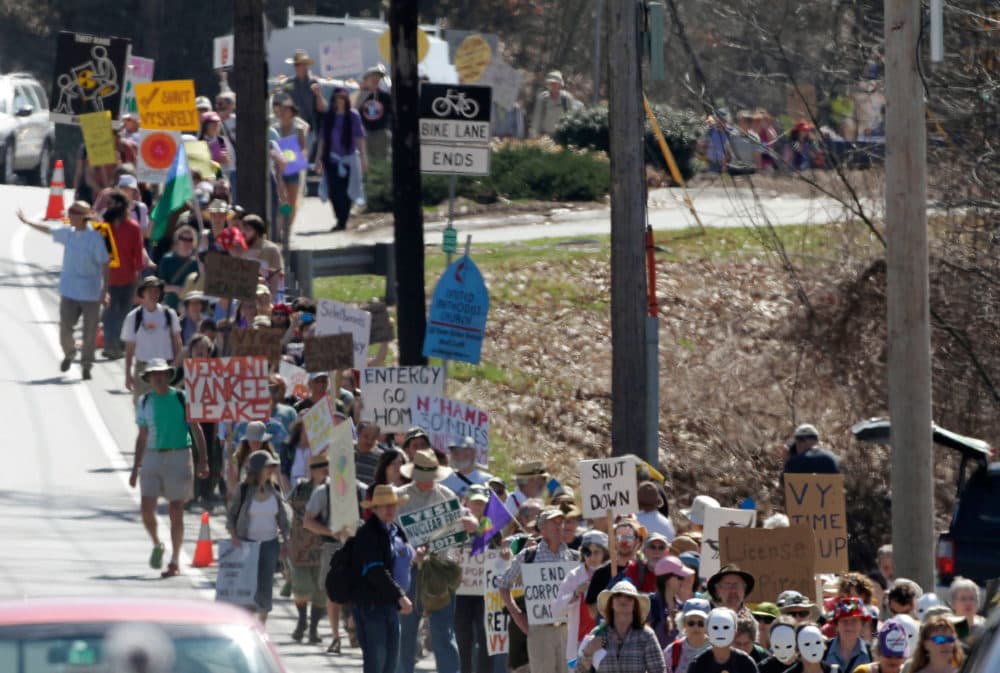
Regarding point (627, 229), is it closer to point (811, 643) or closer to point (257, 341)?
point (257, 341)

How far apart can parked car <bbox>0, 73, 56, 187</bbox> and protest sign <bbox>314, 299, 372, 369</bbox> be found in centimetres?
1971

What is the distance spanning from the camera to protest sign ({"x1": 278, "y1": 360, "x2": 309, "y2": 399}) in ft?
58.7

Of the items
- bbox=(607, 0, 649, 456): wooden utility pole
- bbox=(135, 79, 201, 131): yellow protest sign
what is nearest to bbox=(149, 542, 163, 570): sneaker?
bbox=(607, 0, 649, 456): wooden utility pole

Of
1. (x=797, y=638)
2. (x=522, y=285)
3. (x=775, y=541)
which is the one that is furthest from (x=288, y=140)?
(x=797, y=638)

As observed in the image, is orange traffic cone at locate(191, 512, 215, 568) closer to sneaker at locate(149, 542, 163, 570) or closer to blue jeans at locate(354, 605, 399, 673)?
sneaker at locate(149, 542, 163, 570)

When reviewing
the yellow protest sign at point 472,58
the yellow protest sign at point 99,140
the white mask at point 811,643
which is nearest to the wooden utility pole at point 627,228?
the white mask at point 811,643

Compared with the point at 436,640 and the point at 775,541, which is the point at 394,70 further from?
the point at 775,541

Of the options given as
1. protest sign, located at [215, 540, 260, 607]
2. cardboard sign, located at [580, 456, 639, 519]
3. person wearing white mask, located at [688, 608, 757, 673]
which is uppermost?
cardboard sign, located at [580, 456, 639, 519]

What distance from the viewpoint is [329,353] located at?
1659 centimetres

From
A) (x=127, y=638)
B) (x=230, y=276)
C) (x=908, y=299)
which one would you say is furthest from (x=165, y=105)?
(x=127, y=638)

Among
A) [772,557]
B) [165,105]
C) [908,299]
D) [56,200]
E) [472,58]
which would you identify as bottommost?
[772,557]

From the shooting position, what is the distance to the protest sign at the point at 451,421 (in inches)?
624

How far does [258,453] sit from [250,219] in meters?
4.85

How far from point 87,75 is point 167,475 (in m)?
10.0
